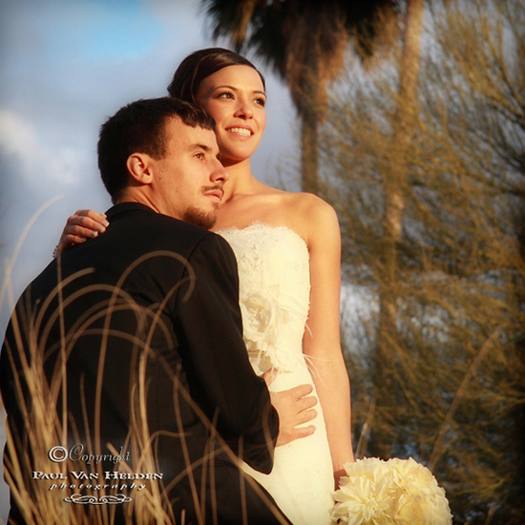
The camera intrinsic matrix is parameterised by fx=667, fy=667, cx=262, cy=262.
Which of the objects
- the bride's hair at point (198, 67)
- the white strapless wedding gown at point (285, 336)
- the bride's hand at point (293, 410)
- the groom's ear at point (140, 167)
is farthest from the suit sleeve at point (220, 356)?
the bride's hair at point (198, 67)

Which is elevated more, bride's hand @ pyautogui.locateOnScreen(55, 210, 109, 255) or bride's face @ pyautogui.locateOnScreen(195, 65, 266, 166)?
bride's face @ pyautogui.locateOnScreen(195, 65, 266, 166)

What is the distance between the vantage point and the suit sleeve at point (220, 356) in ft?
6.09

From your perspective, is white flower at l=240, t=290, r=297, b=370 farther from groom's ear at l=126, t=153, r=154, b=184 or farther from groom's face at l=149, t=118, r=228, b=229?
groom's ear at l=126, t=153, r=154, b=184

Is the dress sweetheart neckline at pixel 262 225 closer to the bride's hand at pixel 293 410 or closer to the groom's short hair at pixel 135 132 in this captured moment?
the groom's short hair at pixel 135 132

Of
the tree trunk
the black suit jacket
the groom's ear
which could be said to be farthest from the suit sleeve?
the tree trunk

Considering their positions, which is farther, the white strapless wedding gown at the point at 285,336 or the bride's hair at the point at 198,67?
the bride's hair at the point at 198,67

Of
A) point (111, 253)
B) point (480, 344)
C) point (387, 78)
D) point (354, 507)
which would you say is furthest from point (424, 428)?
point (111, 253)

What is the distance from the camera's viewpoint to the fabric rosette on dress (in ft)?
8.21

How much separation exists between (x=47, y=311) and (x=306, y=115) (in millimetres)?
10598

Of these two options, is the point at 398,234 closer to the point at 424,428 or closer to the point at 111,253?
the point at 424,428

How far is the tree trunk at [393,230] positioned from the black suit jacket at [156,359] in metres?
8.25

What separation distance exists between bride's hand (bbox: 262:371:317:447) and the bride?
0.16 ft

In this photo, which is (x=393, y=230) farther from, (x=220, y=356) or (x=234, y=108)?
(x=220, y=356)

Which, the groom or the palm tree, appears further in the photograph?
the palm tree
